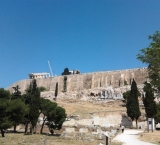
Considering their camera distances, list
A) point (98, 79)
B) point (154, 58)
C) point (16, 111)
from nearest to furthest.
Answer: point (154, 58) < point (16, 111) < point (98, 79)

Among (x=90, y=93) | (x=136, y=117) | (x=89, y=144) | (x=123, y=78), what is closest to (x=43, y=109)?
(x=136, y=117)

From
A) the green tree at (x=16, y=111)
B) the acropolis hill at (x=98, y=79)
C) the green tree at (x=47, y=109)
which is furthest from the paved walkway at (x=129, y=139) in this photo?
the acropolis hill at (x=98, y=79)

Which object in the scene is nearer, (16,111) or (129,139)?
(129,139)

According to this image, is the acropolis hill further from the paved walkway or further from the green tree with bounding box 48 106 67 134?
the paved walkway

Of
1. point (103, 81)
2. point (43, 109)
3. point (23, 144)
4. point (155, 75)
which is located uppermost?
point (103, 81)

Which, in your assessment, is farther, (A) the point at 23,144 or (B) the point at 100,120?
(B) the point at 100,120

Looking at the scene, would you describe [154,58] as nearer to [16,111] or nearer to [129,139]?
[129,139]

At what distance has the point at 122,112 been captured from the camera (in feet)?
119

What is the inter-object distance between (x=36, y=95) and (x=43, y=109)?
7.82 ft

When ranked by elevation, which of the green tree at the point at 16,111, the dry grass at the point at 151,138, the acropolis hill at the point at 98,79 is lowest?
the dry grass at the point at 151,138

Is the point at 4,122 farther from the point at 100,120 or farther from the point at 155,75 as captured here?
the point at 100,120

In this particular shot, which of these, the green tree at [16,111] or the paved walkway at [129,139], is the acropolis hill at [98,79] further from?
the paved walkway at [129,139]

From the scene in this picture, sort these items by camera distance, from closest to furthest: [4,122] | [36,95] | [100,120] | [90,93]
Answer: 1. [4,122]
2. [36,95]
3. [100,120]
4. [90,93]

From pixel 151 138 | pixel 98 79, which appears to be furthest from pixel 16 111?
pixel 98 79
